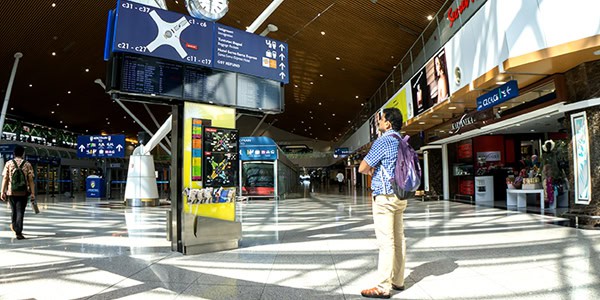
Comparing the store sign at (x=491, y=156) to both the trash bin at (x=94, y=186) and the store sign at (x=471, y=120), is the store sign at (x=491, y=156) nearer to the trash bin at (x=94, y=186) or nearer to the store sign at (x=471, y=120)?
the store sign at (x=471, y=120)

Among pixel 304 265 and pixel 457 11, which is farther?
pixel 457 11

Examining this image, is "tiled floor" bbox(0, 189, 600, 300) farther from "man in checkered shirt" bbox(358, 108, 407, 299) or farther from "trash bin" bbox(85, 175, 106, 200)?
"trash bin" bbox(85, 175, 106, 200)

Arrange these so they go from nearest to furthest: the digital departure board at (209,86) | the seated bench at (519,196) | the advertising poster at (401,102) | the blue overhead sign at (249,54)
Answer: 1. the digital departure board at (209,86)
2. the blue overhead sign at (249,54)
3. the seated bench at (519,196)
4. the advertising poster at (401,102)

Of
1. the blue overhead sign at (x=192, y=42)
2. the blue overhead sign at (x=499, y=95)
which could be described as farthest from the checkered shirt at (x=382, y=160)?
the blue overhead sign at (x=499, y=95)

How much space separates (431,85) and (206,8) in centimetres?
847

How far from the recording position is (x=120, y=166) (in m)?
25.1

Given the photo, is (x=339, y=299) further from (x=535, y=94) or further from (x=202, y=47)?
(x=535, y=94)

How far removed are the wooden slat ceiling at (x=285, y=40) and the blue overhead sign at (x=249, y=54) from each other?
7698 mm

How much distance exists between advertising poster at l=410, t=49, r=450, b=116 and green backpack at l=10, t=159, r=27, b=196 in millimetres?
10394

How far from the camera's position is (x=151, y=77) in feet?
17.5

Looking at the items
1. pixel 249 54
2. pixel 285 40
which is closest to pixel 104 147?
pixel 285 40

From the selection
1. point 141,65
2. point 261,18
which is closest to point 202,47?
point 141,65

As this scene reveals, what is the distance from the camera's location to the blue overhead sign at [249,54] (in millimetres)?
5992

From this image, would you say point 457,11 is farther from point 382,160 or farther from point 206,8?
point 382,160
